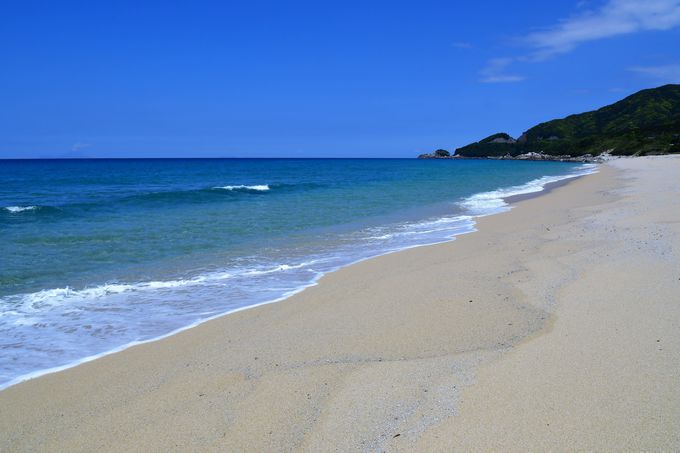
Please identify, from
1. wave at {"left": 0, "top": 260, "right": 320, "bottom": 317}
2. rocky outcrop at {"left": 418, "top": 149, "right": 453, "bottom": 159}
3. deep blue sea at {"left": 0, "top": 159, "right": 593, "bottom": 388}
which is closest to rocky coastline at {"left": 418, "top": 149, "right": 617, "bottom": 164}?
rocky outcrop at {"left": 418, "top": 149, "right": 453, "bottom": 159}

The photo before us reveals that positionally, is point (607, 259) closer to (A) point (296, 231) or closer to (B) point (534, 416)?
(B) point (534, 416)

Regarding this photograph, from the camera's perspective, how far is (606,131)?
11581cm

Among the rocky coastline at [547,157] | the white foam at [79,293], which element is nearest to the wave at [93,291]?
the white foam at [79,293]

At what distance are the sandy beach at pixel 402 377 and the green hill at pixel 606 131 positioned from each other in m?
82.6

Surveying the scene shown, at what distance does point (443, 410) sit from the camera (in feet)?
11.7

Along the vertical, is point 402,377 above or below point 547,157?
below

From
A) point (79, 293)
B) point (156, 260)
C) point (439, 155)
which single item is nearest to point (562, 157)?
point (439, 155)

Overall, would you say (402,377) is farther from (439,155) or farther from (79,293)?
(439,155)

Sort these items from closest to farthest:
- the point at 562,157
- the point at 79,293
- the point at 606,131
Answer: the point at 79,293, the point at 562,157, the point at 606,131

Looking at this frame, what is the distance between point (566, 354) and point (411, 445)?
81.8 inches

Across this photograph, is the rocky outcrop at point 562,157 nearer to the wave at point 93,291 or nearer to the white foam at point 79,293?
the wave at point 93,291

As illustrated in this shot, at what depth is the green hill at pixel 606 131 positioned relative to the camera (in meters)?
84.2

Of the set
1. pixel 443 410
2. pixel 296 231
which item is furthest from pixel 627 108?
pixel 443 410

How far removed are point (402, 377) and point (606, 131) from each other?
130834 millimetres
